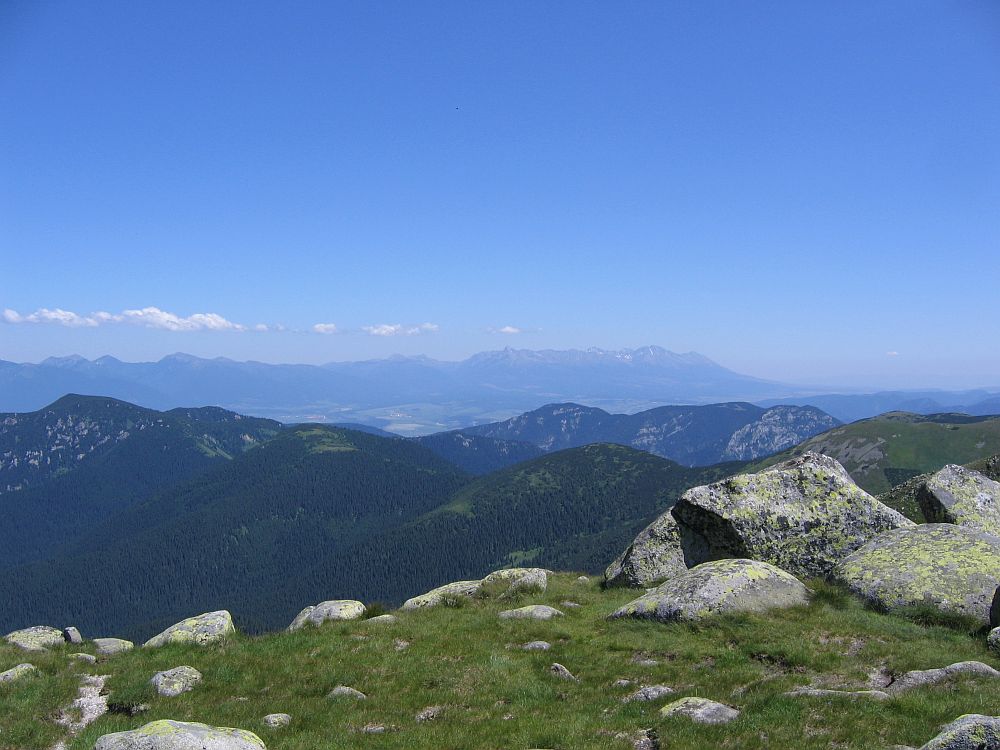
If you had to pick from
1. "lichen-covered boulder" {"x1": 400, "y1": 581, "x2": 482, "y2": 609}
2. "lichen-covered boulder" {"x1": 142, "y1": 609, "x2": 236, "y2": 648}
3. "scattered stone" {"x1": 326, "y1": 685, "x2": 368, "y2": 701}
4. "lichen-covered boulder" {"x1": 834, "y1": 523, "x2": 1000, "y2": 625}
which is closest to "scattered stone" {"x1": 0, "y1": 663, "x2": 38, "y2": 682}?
"lichen-covered boulder" {"x1": 142, "y1": 609, "x2": 236, "y2": 648}

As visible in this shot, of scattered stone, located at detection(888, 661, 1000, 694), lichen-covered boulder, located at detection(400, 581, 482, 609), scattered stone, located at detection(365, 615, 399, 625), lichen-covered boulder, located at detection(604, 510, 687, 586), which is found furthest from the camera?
lichen-covered boulder, located at detection(604, 510, 687, 586)

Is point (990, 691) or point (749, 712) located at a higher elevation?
point (990, 691)

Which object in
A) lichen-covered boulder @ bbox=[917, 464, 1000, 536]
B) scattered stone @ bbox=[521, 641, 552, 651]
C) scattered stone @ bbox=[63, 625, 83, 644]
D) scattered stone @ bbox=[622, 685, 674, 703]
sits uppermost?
lichen-covered boulder @ bbox=[917, 464, 1000, 536]

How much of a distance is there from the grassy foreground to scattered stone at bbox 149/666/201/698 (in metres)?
0.31

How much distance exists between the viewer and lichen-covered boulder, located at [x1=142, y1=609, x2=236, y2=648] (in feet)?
75.5

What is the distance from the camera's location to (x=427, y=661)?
18.7m

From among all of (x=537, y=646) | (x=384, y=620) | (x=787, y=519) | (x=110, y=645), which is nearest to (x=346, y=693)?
(x=537, y=646)

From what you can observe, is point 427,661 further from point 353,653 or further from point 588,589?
point 588,589

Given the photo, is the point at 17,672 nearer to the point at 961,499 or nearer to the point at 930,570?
the point at 930,570

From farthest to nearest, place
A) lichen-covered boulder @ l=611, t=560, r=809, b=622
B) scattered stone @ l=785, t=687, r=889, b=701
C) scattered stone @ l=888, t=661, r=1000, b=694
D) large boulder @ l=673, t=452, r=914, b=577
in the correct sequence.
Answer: large boulder @ l=673, t=452, r=914, b=577 → lichen-covered boulder @ l=611, t=560, r=809, b=622 → scattered stone @ l=888, t=661, r=1000, b=694 → scattered stone @ l=785, t=687, r=889, b=701

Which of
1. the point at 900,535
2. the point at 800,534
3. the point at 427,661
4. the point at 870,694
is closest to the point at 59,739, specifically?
the point at 427,661

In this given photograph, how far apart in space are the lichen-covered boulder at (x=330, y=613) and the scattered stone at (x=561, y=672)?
39.9ft

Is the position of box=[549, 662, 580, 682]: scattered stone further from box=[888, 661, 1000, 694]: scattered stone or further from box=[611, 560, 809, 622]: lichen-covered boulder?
box=[888, 661, 1000, 694]: scattered stone

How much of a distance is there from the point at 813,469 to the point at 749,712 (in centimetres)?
1702
